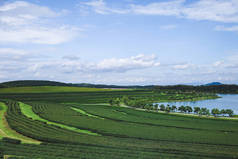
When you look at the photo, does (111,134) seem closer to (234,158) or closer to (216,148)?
(216,148)

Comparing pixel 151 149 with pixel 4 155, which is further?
pixel 151 149

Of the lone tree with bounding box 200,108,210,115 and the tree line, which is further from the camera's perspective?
the lone tree with bounding box 200,108,210,115

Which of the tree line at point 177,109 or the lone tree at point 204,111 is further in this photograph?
the lone tree at point 204,111

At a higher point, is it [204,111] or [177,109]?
[204,111]

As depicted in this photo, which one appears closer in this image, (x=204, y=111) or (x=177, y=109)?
(x=204, y=111)

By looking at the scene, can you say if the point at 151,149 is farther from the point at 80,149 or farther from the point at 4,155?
the point at 4,155

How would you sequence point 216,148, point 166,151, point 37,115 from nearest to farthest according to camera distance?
point 166,151
point 216,148
point 37,115

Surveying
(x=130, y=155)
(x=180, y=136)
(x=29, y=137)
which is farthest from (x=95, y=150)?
(x=180, y=136)

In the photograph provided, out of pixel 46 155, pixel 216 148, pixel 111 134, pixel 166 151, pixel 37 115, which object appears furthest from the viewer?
pixel 37 115

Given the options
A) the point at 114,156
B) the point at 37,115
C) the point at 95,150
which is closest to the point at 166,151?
the point at 114,156
